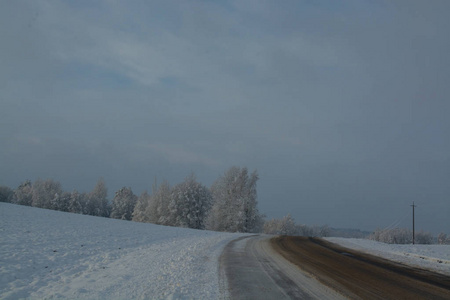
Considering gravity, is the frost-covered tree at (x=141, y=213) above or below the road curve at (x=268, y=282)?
below

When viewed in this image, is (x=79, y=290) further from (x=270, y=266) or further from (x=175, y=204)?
(x=175, y=204)

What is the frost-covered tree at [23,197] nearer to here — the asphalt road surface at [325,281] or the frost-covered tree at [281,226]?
the frost-covered tree at [281,226]

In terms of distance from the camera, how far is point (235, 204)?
4847 centimetres

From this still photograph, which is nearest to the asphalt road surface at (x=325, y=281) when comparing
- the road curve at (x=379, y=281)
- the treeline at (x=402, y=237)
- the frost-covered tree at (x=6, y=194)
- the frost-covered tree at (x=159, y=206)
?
the road curve at (x=379, y=281)

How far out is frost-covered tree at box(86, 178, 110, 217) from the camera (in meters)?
77.1

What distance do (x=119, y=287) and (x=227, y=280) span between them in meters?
2.94

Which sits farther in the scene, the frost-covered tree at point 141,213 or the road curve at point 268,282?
the frost-covered tree at point 141,213

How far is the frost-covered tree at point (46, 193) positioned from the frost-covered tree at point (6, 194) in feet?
36.0

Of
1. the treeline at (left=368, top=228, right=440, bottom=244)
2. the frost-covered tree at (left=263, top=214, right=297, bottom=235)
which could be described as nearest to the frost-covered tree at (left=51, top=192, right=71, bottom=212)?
the frost-covered tree at (left=263, top=214, right=297, bottom=235)

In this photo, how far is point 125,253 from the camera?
40.3ft

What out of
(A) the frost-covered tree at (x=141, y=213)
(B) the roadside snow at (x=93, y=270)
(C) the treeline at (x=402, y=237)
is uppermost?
(B) the roadside snow at (x=93, y=270)

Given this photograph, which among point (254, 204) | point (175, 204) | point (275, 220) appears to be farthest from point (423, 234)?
point (175, 204)

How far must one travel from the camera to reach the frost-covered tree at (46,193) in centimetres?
6937

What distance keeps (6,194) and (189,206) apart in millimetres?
71376
